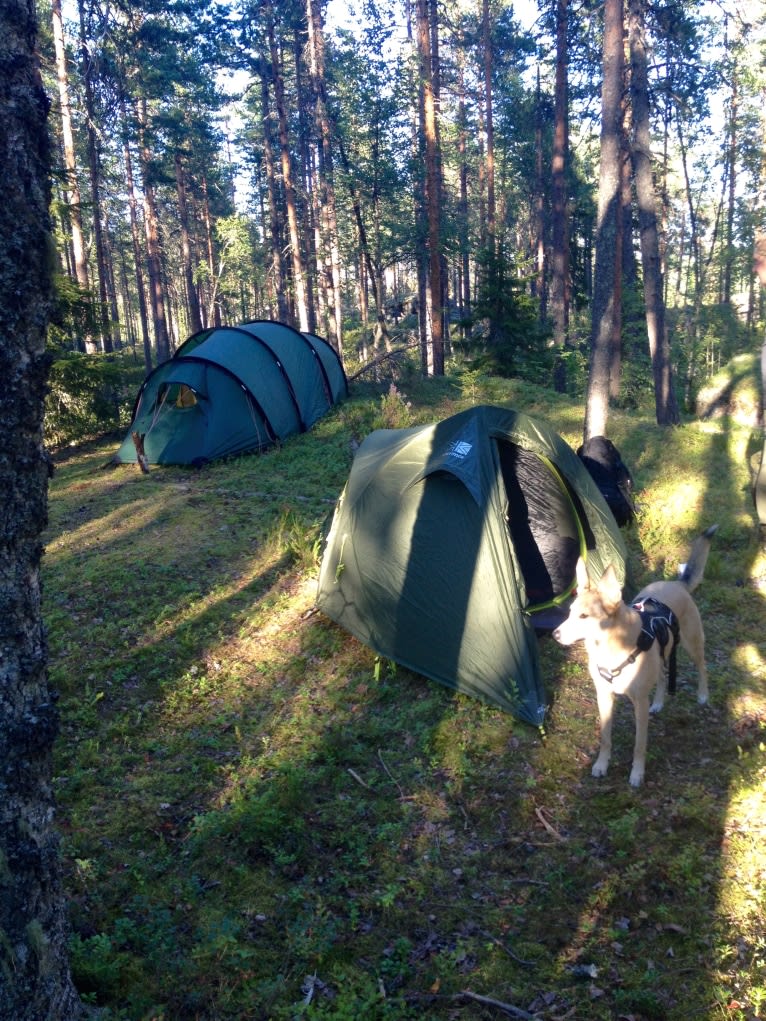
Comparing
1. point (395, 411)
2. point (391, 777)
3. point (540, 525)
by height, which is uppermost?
point (395, 411)

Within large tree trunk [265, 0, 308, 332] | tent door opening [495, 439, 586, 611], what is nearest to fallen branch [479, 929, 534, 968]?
tent door opening [495, 439, 586, 611]

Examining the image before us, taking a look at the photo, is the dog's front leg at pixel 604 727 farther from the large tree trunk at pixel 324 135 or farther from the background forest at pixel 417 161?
the large tree trunk at pixel 324 135

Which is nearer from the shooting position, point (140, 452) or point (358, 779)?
point (358, 779)

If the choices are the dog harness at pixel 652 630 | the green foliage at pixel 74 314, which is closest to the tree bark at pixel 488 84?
the green foliage at pixel 74 314

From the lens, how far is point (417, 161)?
21266 millimetres

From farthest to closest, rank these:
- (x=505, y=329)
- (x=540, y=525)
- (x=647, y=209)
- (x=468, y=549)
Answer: (x=505, y=329), (x=647, y=209), (x=540, y=525), (x=468, y=549)

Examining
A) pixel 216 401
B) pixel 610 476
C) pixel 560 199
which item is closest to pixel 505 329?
pixel 560 199

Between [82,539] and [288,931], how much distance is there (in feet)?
23.1

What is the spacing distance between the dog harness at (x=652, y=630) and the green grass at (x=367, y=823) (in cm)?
82

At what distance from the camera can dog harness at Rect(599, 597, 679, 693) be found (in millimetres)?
4520

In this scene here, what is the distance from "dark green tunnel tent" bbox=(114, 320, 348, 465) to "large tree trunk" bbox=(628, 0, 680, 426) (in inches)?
294

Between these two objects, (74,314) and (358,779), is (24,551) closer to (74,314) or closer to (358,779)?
(358,779)

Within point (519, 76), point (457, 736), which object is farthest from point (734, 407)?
point (519, 76)

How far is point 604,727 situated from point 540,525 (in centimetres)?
310
